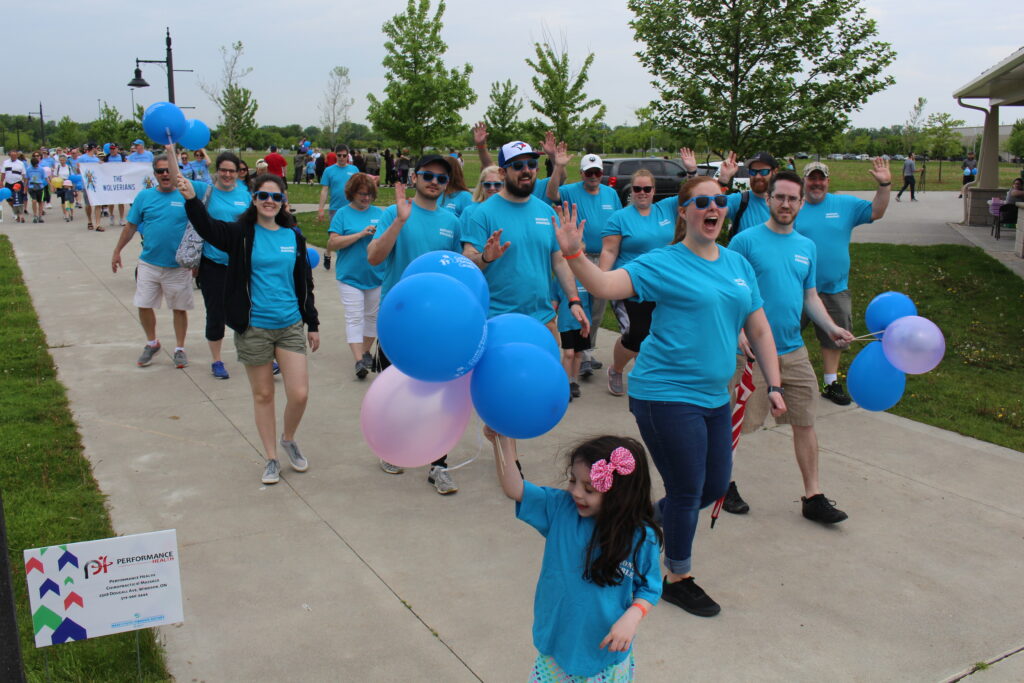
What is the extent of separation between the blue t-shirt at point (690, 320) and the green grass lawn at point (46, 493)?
2420 mm

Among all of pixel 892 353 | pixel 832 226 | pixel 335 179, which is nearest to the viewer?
pixel 892 353

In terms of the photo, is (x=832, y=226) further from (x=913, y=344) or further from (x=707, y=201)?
(x=707, y=201)

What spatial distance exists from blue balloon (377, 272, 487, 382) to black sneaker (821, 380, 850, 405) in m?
5.21

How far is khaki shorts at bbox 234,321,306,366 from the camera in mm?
5160

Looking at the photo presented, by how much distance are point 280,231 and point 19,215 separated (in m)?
19.6

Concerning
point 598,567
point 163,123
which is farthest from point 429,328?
point 163,123

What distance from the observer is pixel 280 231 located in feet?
17.4

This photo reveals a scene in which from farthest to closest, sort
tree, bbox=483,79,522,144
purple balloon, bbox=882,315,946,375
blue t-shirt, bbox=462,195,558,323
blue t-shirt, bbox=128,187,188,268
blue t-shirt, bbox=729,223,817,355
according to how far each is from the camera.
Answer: tree, bbox=483,79,522,144
blue t-shirt, bbox=128,187,188,268
blue t-shirt, bbox=462,195,558,323
blue t-shirt, bbox=729,223,817,355
purple balloon, bbox=882,315,946,375

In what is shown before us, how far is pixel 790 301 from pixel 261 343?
3.14m

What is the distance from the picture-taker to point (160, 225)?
7652mm

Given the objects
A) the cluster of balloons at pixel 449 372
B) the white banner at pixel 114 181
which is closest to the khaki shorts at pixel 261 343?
the cluster of balloons at pixel 449 372

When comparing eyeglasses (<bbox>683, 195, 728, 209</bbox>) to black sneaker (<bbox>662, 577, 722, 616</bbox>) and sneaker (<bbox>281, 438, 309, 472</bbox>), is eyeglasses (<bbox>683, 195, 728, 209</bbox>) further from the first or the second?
sneaker (<bbox>281, 438, 309, 472</bbox>)

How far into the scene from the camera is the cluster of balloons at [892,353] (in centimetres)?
460

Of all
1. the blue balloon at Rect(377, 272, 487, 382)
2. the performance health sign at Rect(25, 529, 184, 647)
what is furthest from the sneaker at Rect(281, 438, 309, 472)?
the blue balloon at Rect(377, 272, 487, 382)
